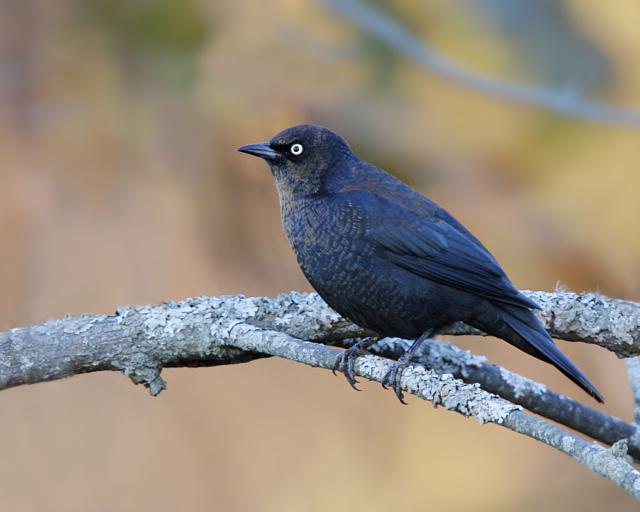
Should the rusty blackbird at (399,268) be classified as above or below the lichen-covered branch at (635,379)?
above

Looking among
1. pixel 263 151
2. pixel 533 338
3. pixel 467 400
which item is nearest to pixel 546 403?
pixel 533 338

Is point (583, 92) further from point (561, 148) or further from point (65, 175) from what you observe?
point (65, 175)

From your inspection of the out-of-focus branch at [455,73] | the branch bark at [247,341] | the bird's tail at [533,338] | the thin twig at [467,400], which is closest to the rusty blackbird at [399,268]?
the bird's tail at [533,338]

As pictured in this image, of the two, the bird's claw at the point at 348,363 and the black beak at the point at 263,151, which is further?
the black beak at the point at 263,151

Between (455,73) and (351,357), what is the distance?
2.31 m

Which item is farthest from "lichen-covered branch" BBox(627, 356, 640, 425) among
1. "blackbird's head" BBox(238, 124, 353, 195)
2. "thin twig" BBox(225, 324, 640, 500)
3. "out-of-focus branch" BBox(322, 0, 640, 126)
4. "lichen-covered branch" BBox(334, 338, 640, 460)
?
"out-of-focus branch" BBox(322, 0, 640, 126)

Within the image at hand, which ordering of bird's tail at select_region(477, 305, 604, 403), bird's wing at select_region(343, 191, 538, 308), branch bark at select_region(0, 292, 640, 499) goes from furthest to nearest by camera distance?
bird's wing at select_region(343, 191, 538, 308), bird's tail at select_region(477, 305, 604, 403), branch bark at select_region(0, 292, 640, 499)

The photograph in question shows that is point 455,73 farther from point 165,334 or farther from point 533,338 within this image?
point 165,334

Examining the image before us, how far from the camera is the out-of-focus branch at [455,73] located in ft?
16.4

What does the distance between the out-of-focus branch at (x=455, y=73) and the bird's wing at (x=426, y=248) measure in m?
1.64

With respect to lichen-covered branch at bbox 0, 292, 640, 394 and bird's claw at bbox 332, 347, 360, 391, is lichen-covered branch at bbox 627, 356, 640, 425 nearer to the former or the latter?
lichen-covered branch at bbox 0, 292, 640, 394

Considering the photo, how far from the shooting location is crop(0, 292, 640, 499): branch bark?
3.12m

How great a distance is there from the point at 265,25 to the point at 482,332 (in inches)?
94.1

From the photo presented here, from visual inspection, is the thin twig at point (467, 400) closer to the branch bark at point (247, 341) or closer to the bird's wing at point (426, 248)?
the branch bark at point (247, 341)
